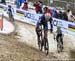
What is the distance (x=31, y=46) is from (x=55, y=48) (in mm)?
1260

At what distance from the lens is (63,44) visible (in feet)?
51.5

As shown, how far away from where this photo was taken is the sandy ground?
520 inches

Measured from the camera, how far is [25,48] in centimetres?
1473

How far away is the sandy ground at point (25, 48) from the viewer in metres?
13.2

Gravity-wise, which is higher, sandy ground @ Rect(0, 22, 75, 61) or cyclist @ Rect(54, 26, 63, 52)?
cyclist @ Rect(54, 26, 63, 52)

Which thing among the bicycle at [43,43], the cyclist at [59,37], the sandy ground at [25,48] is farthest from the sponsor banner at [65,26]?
the bicycle at [43,43]

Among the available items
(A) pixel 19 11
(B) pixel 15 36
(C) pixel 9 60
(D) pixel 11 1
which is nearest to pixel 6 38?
(B) pixel 15 36

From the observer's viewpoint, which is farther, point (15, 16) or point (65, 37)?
point (15, 16)

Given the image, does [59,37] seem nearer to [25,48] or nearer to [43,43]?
[43,43]

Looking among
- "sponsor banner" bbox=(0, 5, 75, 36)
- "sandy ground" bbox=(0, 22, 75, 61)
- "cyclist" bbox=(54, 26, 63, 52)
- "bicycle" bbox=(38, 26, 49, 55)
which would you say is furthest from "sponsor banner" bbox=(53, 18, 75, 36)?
"bicycle" bbox=(38, 26, 49, 55)

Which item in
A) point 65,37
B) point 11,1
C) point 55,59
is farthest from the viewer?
point 11,1

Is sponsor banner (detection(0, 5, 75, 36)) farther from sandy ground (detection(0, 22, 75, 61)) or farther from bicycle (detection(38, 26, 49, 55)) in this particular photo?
bicycle (detection(38, 26, 49, 55))

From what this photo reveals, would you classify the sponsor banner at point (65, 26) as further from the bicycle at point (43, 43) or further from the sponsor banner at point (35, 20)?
the bicycle at point (43, 43)

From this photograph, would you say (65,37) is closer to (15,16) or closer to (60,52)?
(60,52)
